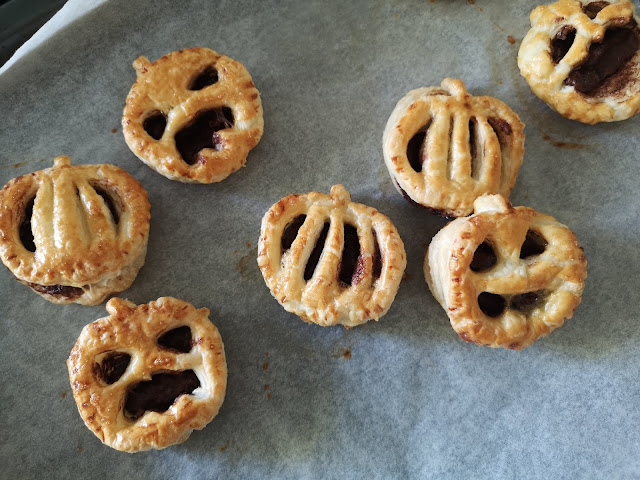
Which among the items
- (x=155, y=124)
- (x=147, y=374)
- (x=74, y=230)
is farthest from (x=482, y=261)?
(x=74, y=230)

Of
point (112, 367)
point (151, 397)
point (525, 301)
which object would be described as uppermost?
point (112, 367)

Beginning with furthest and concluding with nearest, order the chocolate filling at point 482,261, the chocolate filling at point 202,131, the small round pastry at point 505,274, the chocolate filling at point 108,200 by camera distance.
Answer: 1. the chocolate filling at point 202,131
2. the chocolate filling at point 108,200
3. the chocolate filling at point 482,261
4. the small round pastry at point 505,274

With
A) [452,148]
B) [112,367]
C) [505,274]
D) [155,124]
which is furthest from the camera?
[155,124]

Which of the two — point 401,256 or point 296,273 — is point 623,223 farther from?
point 296,273

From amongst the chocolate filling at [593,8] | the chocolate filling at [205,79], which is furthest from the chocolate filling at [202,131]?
the chocolate filling at [593,8]

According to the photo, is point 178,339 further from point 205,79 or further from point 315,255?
point 205,79

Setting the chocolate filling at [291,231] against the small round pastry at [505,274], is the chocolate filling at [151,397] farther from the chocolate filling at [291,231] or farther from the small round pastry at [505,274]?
the small round pastry at [505,274]
